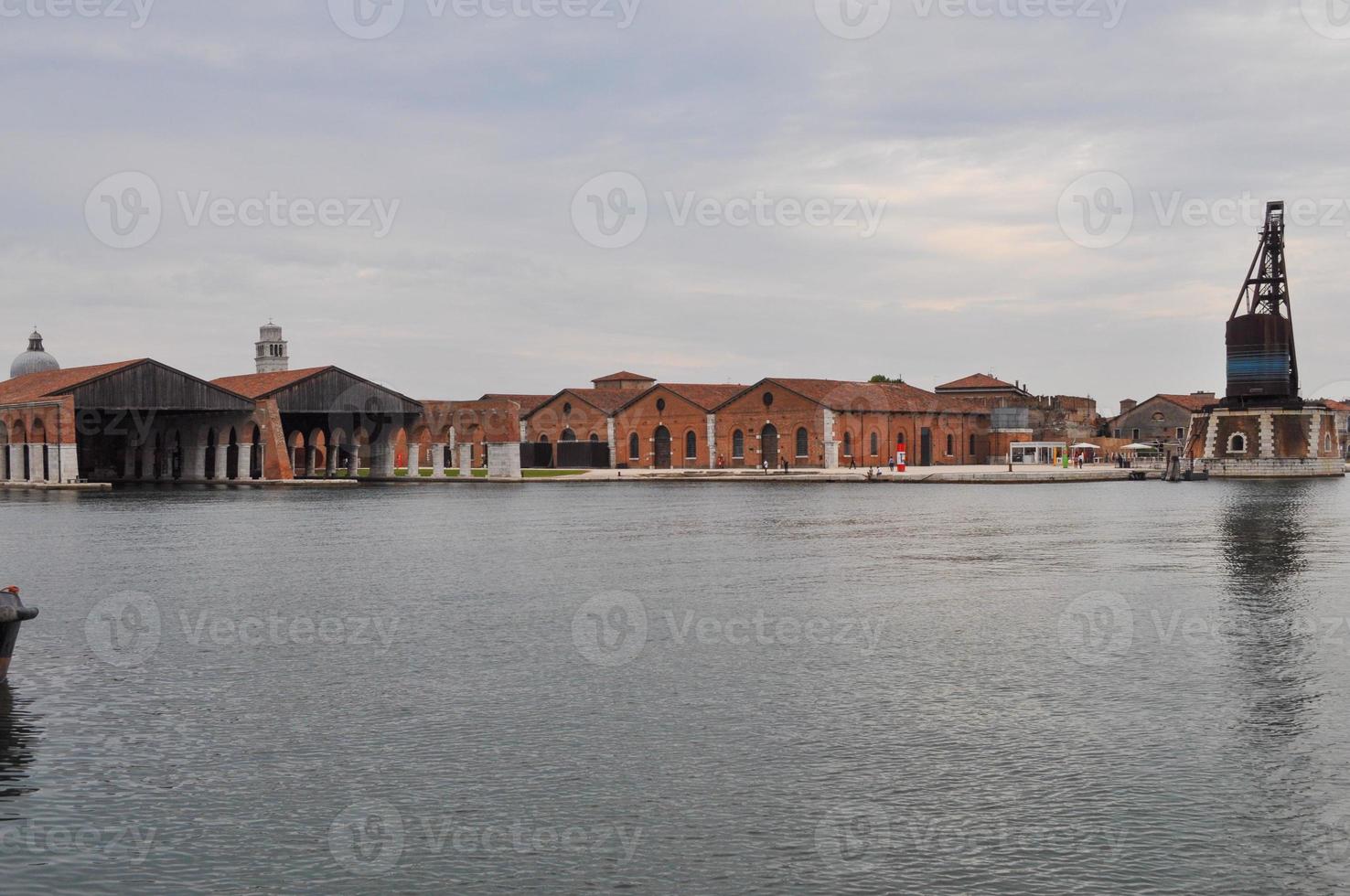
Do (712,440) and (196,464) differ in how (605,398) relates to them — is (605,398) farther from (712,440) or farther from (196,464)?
(196,464)

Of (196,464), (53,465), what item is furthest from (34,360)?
(53,465)

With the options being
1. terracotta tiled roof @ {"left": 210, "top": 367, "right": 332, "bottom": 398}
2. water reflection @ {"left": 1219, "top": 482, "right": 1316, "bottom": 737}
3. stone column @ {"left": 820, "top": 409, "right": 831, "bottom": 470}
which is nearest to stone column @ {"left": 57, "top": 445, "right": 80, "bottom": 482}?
terracotta tiled roof @ {"left": 210, "top": 367, "right": 332, "bottom": 398}

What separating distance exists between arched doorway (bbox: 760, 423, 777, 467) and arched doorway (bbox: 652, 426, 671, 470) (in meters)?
8.98

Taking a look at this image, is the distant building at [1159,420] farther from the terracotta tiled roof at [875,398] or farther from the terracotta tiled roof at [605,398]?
the terracotta tiled roof at [605,398]

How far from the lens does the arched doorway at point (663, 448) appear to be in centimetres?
10394

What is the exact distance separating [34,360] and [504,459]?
63.0m

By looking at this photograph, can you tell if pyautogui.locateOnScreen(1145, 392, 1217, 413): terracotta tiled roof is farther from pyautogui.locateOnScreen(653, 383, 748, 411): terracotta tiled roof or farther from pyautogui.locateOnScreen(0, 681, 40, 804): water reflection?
pyautogui.locateOnScreen(0, 681, 40, 804): water reflection

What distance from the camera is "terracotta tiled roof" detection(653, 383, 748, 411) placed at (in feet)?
332

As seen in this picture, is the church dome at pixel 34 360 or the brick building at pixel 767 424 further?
the church dome at pixel 34 360

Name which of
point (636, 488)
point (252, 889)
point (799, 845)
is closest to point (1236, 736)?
point (799, 845)

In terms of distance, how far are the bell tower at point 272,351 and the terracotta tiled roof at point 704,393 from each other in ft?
123

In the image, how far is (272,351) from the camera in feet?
395

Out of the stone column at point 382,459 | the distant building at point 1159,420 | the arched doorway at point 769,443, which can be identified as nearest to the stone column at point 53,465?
the stone column at point 382,459

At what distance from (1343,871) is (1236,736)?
3967 millimetres
